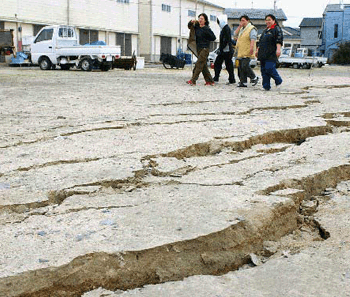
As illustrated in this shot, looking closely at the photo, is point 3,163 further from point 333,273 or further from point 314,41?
point 314,41

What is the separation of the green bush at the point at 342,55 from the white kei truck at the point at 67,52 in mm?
A: 34678

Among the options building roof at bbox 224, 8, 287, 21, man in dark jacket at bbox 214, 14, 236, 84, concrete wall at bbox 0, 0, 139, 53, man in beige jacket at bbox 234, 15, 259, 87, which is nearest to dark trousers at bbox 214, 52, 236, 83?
man in dark jacket at bbox 214, 14, 236, 84

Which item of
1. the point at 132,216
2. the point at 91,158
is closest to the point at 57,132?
the point at 91,158

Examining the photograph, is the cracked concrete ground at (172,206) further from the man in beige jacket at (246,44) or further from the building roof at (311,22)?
the building roof at (311,22)

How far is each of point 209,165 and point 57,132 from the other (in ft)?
5.70

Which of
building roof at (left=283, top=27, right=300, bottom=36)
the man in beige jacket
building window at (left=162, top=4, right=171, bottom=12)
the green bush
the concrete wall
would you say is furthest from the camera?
building roof at (left=283, top=27, right=300, bottom=36)

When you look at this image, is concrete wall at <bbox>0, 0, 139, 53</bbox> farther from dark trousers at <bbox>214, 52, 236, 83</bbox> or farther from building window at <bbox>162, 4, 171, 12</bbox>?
dark trousers at <bbox>214, 52, 236, 83</bbox>

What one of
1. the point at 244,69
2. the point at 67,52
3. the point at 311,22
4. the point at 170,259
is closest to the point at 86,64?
the point at 67,52

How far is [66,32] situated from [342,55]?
1407 inches

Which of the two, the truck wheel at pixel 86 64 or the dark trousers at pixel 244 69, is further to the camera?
the truck wheel at pixel 86 64

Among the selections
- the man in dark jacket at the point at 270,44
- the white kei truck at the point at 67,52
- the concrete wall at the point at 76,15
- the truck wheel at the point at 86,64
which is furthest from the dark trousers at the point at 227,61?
the concrete wall at the point at 76,15

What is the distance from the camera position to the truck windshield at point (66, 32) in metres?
19.6

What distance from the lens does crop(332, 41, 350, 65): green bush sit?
47781 millimetres

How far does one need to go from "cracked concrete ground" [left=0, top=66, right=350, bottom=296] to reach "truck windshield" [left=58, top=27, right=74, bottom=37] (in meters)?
15.5
